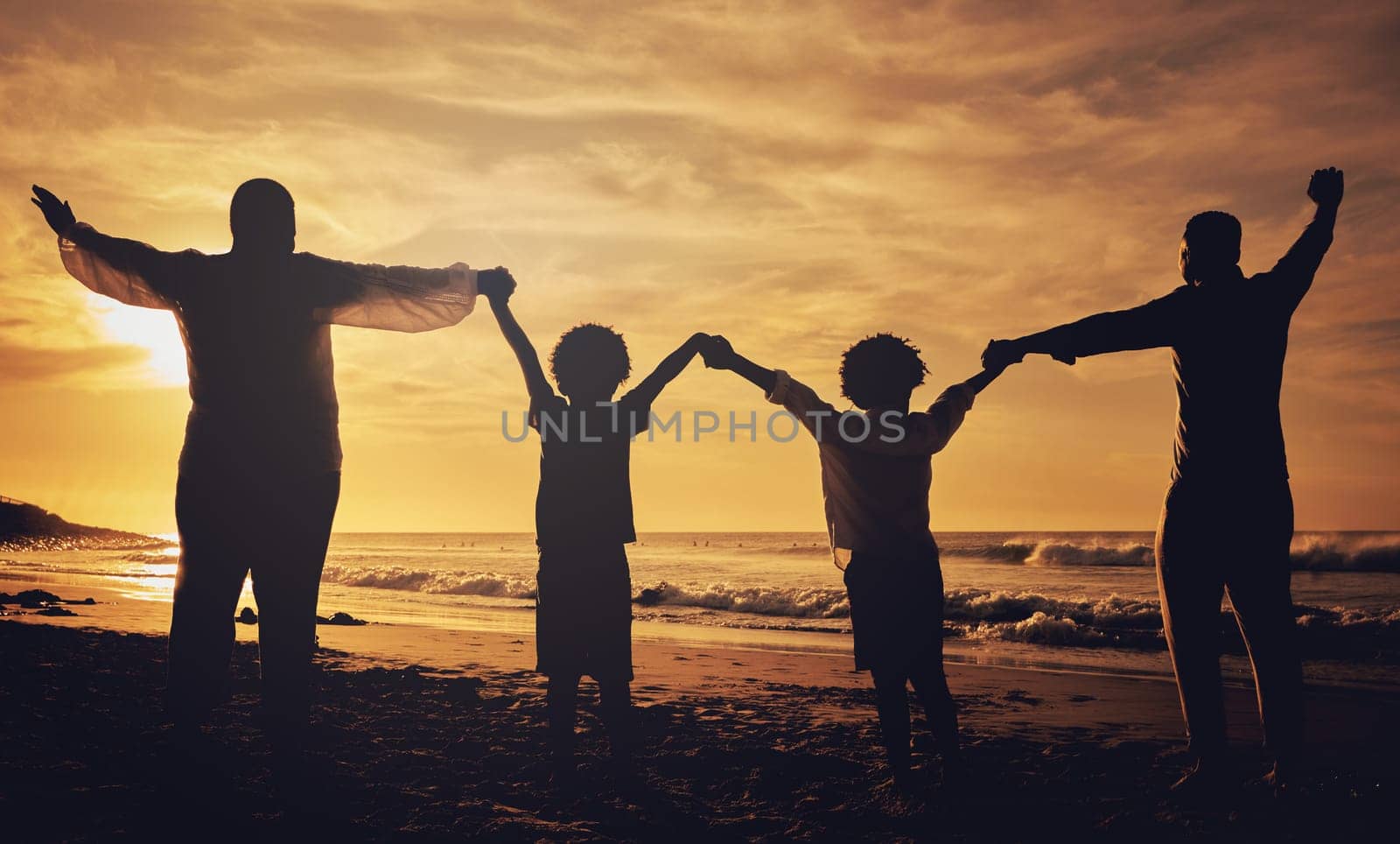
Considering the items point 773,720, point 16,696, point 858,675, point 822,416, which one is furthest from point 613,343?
point 858,675

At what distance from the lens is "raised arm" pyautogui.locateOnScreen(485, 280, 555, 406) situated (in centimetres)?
382

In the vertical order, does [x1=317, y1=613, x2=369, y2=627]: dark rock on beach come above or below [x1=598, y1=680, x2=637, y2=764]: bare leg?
below

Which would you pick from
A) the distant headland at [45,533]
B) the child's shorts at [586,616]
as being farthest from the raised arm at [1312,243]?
the distant headland at [45,533]

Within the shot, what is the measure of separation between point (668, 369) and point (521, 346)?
0.67 meters

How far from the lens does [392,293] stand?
3.51 metres

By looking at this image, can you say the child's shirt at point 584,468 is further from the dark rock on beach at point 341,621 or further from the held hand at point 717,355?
the dark rock on beach at point 341,621

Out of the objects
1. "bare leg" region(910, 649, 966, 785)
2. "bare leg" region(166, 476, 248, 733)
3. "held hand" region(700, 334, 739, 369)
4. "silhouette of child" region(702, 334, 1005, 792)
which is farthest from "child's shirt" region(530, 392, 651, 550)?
"bare leg" region(910, 649, 966, 785)

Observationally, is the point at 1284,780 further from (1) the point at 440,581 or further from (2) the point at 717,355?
(1) the point at 440,581

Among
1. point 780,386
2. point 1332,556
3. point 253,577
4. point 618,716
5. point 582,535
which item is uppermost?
point 780,386

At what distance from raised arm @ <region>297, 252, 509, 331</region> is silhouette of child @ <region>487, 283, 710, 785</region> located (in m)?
0.18

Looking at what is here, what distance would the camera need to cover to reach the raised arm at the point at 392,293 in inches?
133

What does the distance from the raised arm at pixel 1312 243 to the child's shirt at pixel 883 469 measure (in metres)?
1.41

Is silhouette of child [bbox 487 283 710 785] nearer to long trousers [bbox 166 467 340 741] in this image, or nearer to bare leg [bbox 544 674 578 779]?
bare leg [bbox 544 674 578 779]

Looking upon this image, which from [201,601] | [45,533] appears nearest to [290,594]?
[201,601]
